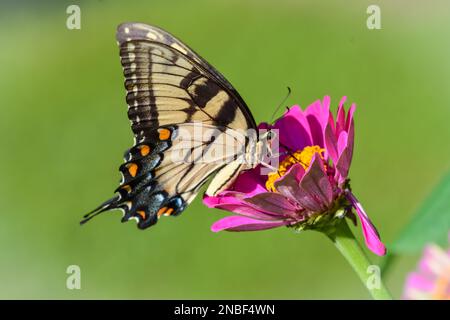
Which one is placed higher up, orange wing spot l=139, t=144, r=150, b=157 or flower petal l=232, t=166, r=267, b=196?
orange wing spot l=139, t=144, r=150, b=157

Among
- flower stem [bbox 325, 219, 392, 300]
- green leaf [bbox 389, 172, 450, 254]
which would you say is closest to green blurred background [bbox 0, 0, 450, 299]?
flower stem [bbox 325, 219, 392, 300]

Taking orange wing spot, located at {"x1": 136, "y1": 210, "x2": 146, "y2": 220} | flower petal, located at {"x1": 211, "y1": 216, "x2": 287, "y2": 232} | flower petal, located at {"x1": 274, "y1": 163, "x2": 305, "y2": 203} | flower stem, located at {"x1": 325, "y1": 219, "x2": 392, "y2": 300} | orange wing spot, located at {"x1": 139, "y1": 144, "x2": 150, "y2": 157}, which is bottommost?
flower stem, located at {"x1": 325, "y1": 219, "x2": 392, "y2": 300}

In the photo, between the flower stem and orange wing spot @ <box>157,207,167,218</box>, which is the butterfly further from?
the flower stem

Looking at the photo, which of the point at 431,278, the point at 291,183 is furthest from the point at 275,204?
the point at 431,278

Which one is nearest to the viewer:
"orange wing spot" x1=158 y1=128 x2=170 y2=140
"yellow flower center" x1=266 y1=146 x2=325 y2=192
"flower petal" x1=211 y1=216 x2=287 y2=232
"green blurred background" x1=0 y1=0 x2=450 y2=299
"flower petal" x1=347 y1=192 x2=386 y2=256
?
"flower petal" x1=347 y1=192 x2=386 y2=256
